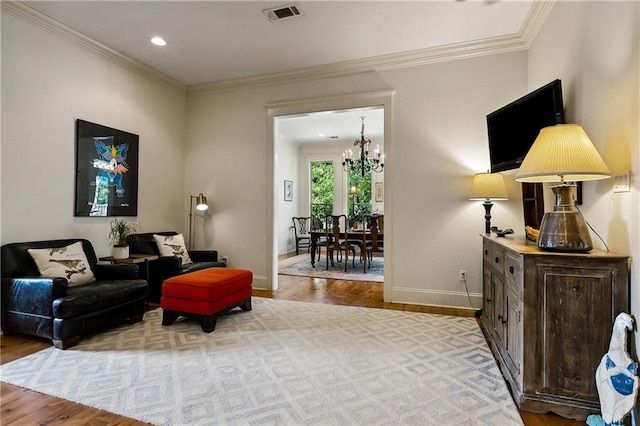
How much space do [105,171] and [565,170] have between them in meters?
4.38

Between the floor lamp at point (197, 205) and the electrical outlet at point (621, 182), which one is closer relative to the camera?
the electrical outlet at point (621, 182)

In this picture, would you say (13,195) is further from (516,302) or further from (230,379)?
(516,302)

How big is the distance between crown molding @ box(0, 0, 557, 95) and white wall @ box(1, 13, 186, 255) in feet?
0.30

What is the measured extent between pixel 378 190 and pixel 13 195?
7154 mm

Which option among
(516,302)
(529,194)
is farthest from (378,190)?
(516,302)

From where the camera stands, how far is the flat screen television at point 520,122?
7.84 ft

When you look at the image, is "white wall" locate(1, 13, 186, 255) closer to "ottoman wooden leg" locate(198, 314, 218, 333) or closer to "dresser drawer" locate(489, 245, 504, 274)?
"ottoman wooden leg" locate(198, 314, 218, 333)

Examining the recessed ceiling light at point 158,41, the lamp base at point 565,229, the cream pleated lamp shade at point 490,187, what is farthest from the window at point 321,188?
the lamp base at point 565,229

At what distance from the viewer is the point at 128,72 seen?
421 centimetres

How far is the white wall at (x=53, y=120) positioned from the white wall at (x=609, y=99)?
458cm

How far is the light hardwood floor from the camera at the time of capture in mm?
1744

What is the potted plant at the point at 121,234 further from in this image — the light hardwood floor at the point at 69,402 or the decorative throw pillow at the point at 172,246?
the light hardwood floor at the point at 69,402

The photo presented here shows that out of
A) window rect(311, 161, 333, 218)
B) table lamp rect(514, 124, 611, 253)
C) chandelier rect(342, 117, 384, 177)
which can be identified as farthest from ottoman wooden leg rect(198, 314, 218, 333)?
window rect(311, 161, 333, 218)

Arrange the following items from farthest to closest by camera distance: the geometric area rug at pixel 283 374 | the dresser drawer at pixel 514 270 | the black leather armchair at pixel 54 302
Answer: the black leather armchair at pixel 54 302 → the dresser drawer at pixel 514 270 → the geometric area rug at pixel 283 374
